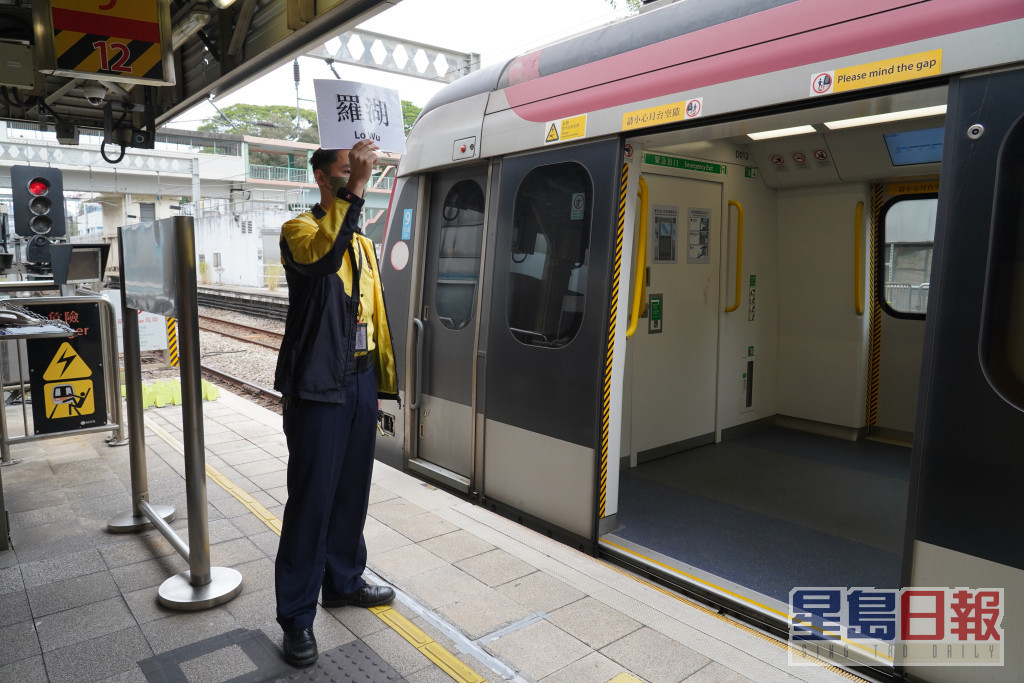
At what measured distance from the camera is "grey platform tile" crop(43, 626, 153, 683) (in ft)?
9.08

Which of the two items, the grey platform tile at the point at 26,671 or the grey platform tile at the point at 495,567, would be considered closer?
the grey platform tile at the point at 26,671

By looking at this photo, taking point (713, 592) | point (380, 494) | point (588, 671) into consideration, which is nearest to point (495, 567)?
point (588, 671)

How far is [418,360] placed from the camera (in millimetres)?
5328

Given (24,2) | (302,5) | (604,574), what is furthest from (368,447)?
(24,2)

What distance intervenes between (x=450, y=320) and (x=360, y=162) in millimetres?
2372

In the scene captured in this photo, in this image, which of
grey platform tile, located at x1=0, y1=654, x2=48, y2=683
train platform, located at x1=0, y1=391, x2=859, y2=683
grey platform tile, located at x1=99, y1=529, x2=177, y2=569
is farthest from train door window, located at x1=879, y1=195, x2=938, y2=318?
grey platform tile, located at x1=0, y1=654, x2=48, y2=683

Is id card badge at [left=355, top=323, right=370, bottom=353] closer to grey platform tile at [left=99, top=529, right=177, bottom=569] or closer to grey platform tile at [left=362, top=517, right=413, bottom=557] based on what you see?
grey platform tile at [left=362, top=517, right=413, bottom=557]

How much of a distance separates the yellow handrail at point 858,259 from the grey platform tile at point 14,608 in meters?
6.11

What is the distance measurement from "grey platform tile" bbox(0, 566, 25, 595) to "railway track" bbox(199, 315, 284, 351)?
10.4m

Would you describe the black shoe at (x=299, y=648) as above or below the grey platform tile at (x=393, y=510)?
above

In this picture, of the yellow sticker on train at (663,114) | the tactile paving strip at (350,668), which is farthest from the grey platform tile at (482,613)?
the yellow sticker on train at (663,114)

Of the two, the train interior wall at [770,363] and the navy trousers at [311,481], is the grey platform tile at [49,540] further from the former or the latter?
the train interior wall at [770,363]

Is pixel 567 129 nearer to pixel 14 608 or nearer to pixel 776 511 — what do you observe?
pixel 776 511

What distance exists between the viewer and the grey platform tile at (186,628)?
3.02 meters
